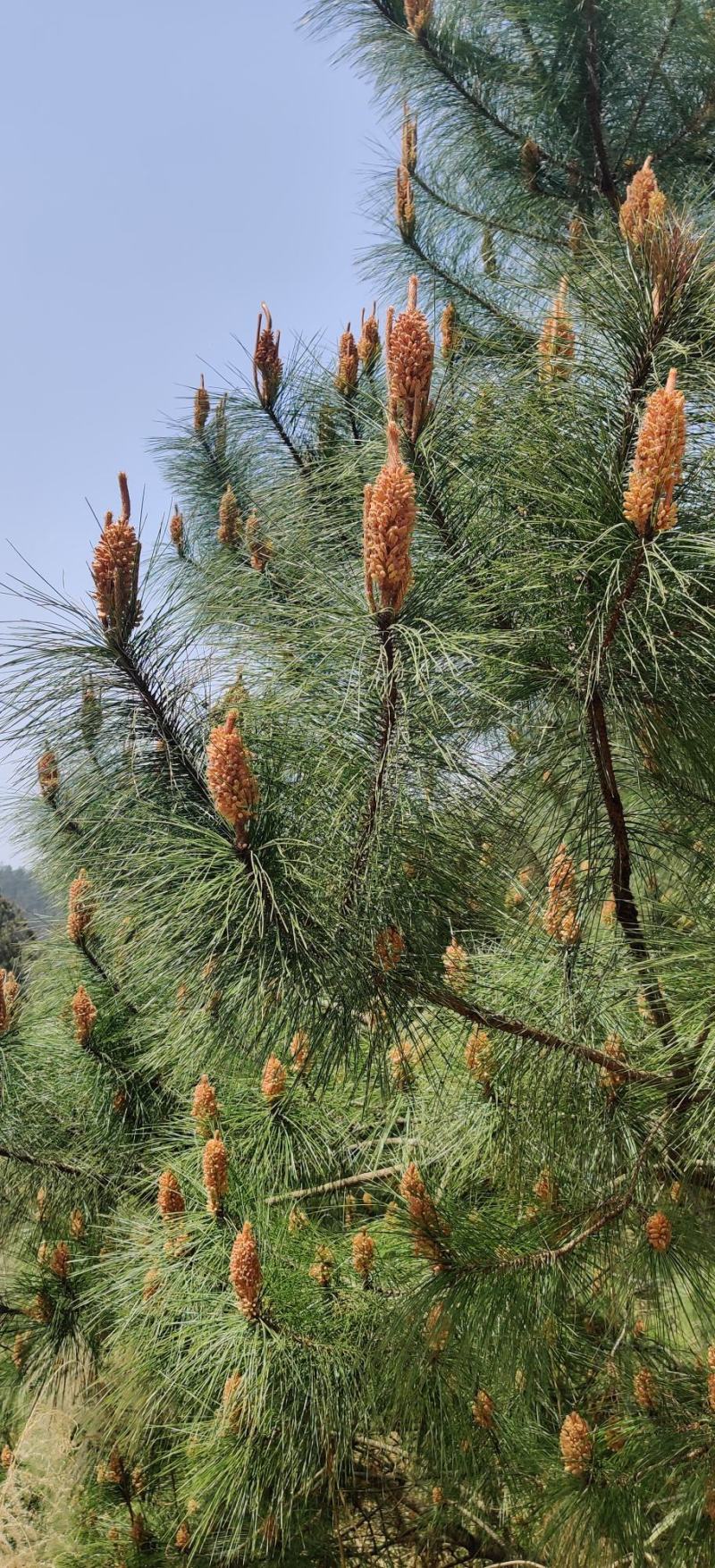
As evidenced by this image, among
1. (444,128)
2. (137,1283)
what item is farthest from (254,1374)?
(444,128)

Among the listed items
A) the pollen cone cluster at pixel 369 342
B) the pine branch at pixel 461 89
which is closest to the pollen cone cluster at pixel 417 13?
the pine branch at pixel 461 89

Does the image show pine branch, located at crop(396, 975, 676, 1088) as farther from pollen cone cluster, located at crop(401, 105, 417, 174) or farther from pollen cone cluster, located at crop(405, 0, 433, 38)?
pollen cone cluster, located at crop(405, 0, 433, 38)

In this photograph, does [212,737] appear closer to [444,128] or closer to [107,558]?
[107,558]

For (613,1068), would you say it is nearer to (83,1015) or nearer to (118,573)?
(118,573)

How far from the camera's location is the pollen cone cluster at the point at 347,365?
172 cm

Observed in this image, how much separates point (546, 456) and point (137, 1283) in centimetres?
142

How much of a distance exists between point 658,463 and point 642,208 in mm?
397

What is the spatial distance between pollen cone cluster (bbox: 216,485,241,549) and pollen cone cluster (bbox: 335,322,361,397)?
28 cm

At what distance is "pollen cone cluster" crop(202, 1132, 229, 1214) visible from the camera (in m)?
1.33

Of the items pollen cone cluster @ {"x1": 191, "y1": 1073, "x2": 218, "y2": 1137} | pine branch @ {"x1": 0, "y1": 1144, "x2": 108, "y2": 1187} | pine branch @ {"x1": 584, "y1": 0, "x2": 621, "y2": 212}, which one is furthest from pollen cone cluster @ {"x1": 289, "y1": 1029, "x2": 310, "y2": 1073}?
pine branch @ {"x1": 584, "y1": 0, "x2": 621, "y2": 212}

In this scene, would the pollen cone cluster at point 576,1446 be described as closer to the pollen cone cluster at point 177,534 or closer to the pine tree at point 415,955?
the pine tree at point 415,955

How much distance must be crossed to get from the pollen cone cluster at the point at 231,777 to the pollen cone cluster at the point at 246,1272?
686 millimetres

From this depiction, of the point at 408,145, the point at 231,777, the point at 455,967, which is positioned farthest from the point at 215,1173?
the point at 408,145

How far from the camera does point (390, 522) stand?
0.72 meters
